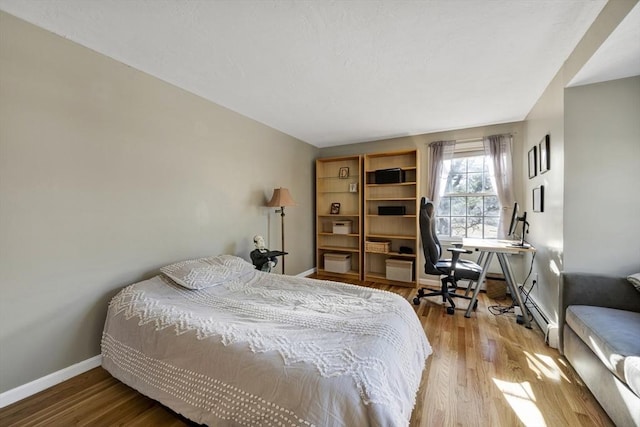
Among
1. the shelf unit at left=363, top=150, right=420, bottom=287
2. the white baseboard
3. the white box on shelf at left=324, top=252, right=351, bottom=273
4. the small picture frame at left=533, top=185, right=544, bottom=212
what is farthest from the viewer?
the white box on shelf at left=324, top=252, right=351, bottom=273

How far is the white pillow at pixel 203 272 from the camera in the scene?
194 centimetres

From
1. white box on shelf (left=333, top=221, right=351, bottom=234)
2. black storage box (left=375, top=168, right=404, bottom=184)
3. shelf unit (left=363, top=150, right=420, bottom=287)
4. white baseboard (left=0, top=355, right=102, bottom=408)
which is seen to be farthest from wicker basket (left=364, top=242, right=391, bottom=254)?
white baseboard (left=0, top=355, right=102, bottom=408)

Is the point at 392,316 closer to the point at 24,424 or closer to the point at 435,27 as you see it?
the point at 435,27

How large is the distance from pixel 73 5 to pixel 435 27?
216 cm

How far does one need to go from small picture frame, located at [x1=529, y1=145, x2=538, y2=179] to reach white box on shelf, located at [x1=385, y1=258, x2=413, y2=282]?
1.84 metres

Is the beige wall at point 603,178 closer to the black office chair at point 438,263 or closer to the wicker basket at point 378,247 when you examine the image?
the black office chair at point 438,263

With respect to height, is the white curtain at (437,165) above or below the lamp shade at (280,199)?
above

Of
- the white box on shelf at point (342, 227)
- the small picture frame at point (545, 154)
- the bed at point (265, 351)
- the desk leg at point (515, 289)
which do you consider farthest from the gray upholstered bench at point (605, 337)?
the white box on shelf at point (342, 227)

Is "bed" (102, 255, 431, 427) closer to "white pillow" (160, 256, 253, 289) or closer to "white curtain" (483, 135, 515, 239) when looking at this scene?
"white pillow" (160, 256, 253, 289)

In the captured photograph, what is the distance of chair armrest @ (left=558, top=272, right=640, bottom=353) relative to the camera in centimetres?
170

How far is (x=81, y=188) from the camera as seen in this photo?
1.76 meters

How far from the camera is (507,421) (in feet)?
4.47

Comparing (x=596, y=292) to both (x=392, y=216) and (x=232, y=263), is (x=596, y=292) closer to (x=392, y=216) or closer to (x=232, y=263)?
(x=392, y=216)

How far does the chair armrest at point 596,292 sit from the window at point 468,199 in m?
1.85
